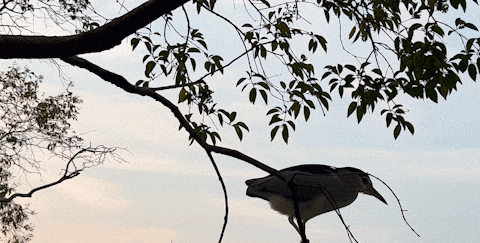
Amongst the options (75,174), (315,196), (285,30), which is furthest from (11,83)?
(285,30)

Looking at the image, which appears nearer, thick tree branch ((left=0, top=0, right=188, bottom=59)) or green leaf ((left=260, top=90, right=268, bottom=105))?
thick tree branch ((left=0, top=0, right=188, bottom=59))

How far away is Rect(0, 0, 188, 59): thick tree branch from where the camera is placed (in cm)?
337

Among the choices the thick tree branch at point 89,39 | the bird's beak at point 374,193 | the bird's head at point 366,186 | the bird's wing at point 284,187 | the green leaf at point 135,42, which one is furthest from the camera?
the bird's beak at point 374,193

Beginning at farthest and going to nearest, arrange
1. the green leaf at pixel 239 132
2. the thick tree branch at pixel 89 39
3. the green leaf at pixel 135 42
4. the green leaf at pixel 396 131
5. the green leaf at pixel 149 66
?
the green leaf at pixel 135 42 → the green leaf at pixel 149 66 → the green leaf at pixel 396 131 → the green leaf at pixel 239 132 → the thick tree branch at pixel 89 39

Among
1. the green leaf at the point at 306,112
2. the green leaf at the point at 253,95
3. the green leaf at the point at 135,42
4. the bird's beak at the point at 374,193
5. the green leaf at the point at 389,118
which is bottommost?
the green leaf at the point at 389,118

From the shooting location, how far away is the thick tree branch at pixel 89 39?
3.37 meters

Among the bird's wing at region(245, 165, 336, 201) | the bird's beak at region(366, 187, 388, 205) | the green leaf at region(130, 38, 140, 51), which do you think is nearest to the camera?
the green leaf at region(130, 38, 140, 51)

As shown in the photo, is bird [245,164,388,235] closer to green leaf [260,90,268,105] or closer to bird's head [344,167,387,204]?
bird's head [344,167,387,204]

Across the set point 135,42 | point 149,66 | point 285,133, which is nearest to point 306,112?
point 285,133

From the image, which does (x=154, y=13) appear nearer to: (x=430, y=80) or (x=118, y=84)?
(x=118, y=84)

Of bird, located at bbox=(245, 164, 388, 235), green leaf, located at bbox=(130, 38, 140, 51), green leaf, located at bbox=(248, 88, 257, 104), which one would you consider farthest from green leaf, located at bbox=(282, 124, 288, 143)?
bird, located at bbox=(245, 164, 388, 235)

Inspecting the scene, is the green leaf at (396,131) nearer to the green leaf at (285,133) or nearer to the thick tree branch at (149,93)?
the green leaf at (285,133)

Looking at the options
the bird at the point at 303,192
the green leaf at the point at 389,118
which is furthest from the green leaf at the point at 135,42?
the bird at the point at 303,192

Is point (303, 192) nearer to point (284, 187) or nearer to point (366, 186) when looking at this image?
point (284, 187)
